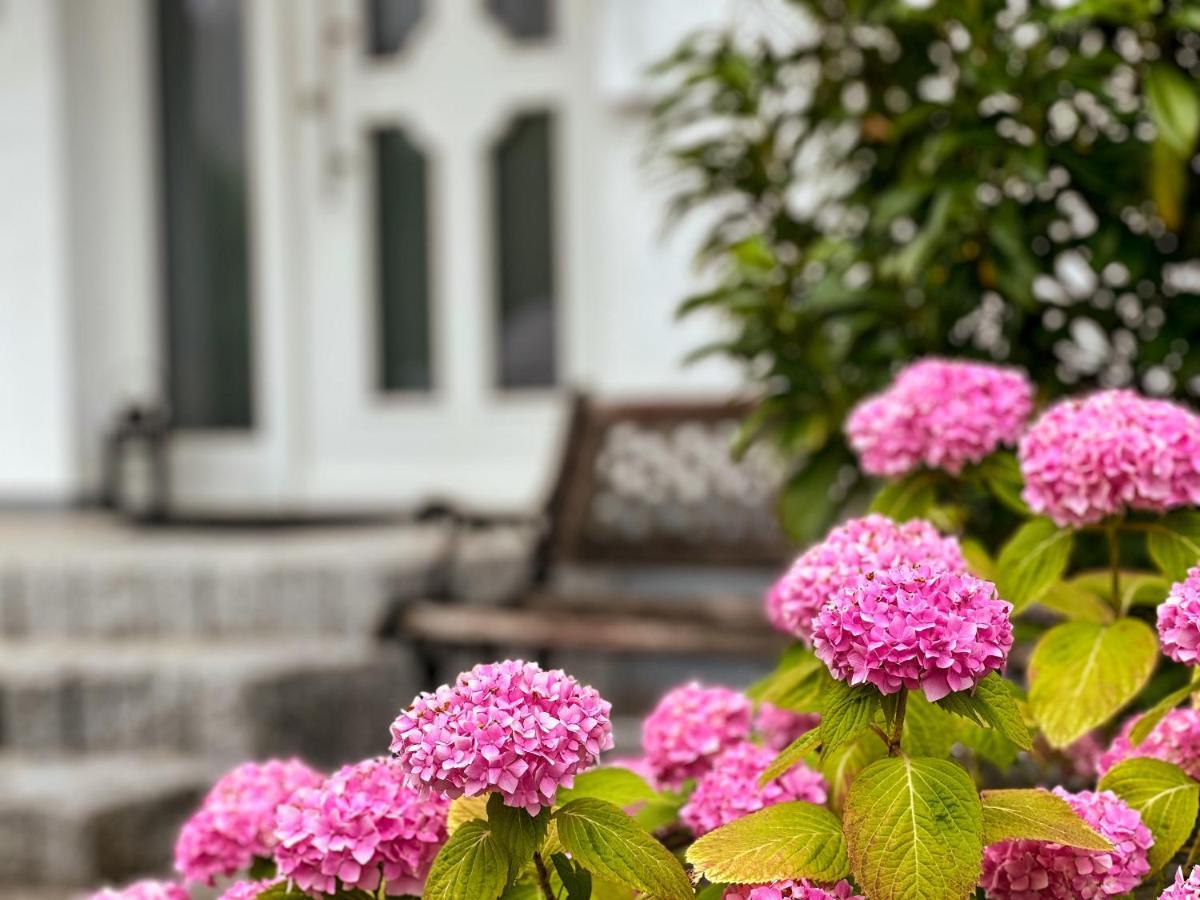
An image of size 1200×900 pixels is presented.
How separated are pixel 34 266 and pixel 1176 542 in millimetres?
3671

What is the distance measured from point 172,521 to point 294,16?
1.36 m

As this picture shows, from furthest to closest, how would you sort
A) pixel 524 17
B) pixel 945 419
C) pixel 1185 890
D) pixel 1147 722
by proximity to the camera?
1. pixel 524 17
2. pixel 945 419
3. pixel 1147 722
4. pixel 1185 890

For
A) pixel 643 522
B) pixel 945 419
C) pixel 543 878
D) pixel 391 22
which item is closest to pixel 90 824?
pixel 643 522

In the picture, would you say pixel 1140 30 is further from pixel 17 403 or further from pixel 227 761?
pixel 17 403

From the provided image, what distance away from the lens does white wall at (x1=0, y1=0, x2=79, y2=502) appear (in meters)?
3.99

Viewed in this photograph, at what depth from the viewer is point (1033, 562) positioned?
3.03ft

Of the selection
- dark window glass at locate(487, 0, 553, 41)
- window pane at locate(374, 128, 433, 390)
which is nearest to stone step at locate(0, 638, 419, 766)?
window pane at locate(374, 128, 433, 390)

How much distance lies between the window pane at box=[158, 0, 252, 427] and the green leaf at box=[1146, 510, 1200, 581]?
344 cm

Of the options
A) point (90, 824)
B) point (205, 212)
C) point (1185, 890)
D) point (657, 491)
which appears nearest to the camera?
point (1185, 890)

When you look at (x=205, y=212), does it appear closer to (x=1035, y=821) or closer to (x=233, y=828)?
(x=233, y=828)

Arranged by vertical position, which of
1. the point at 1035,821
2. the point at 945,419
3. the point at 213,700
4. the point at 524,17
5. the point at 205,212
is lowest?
the point at 213,700

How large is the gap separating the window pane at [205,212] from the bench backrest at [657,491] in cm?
138

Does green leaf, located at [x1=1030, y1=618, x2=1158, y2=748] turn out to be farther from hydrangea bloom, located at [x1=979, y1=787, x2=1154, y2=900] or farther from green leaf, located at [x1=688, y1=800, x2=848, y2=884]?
green leaf, located at [x1=688, y1=800, x2=848, y2=884]

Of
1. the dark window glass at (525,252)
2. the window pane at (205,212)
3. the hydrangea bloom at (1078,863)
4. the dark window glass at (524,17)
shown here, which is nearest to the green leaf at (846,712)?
the hydrangea bloom at (1078,863)
